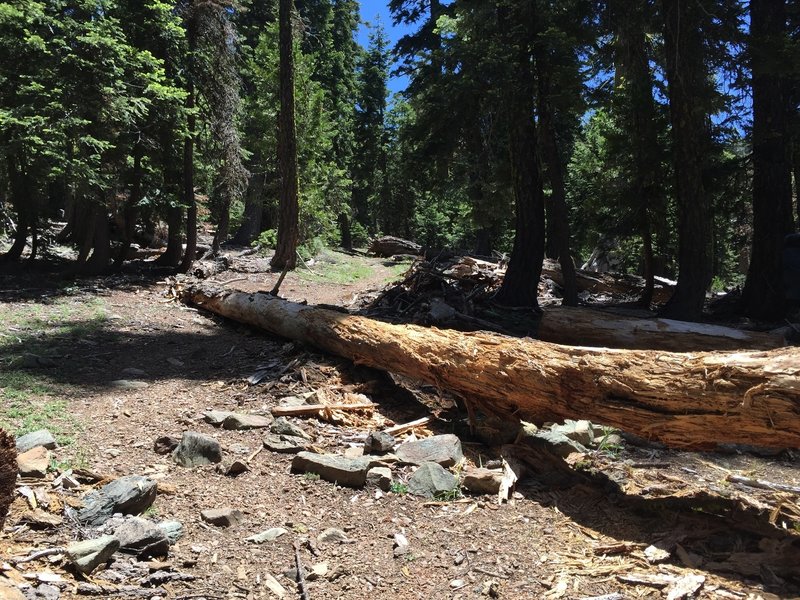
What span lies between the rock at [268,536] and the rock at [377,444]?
1.52m

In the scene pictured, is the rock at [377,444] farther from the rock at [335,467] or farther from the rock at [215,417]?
A: the rock at [215,417]

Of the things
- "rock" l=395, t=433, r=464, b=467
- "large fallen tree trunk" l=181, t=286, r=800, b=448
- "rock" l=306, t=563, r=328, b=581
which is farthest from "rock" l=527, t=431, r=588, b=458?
"rock" l=306, t=563, r=328, b=581

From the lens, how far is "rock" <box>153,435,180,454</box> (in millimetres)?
5162

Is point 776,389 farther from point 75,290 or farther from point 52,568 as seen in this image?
point 75,290

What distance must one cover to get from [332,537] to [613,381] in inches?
99.5

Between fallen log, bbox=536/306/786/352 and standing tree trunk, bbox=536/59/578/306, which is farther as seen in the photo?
standing tree trunk, bbox=536/59/578/306

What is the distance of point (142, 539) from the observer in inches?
140

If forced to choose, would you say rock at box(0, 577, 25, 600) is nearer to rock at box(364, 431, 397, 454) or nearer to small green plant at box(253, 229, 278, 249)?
rock at box(364, 431, 397, 454)

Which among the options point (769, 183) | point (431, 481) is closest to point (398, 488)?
point (431, 481)

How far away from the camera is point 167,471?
15.7 ft

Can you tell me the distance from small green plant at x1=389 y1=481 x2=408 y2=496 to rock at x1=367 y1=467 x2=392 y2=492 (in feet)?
0.09

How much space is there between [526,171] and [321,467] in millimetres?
8337

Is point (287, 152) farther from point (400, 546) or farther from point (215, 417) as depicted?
point (400, 546)

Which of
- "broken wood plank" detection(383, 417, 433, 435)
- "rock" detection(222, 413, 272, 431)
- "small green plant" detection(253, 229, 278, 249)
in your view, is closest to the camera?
"rock" detection(222, 413, 272, 431)
